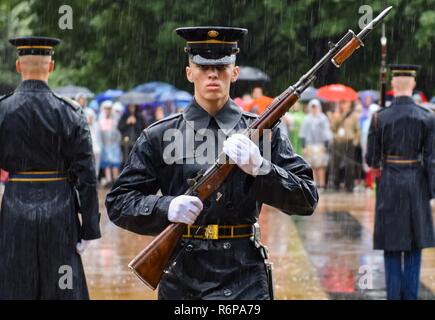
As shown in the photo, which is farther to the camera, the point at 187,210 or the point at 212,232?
the point at 212,232

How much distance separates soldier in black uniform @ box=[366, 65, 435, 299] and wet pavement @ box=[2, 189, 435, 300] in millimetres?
305

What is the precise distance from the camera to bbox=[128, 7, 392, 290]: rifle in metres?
5.30

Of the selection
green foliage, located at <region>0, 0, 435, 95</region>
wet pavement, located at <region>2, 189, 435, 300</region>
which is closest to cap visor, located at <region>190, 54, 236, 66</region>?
wet pavement, located at <region>2, 189, 435, 300</region>

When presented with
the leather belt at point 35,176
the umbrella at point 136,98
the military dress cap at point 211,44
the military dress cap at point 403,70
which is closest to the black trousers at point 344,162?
the umbrella at point 136,98

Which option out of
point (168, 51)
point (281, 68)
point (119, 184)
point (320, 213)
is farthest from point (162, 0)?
point (119, 184)

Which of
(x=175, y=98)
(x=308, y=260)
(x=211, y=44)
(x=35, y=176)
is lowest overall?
(x=175, y=98)

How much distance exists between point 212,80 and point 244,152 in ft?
1.63

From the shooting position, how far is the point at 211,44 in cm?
558

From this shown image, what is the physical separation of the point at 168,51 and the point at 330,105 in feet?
11.9

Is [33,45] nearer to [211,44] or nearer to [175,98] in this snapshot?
[211,44]

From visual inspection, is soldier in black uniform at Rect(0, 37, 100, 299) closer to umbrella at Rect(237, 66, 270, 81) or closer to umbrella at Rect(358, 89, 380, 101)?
umbrella at Rect(237, 66, 270, 81)

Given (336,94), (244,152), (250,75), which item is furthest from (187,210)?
(336,94)

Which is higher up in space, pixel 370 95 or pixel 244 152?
pixel 244 152

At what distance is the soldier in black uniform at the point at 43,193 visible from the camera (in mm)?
7668
